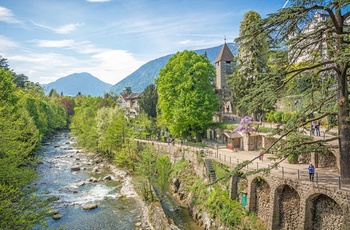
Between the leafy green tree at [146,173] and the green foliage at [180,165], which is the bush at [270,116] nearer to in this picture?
the green foliage at [180,165]

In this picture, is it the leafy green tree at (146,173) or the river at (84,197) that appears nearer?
the river at (84,197)

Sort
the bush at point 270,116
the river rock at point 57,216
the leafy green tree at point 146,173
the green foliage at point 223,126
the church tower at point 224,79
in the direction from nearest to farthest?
1. the river rock at point 57,216
2. the leafy green tree at point 146,173
3. the bush at point 270,116
4. the green foliage at point 223,126
5. the church tower at point 224,79

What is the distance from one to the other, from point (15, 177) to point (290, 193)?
1668 cm

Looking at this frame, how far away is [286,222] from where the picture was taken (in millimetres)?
17281

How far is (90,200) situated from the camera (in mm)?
27234

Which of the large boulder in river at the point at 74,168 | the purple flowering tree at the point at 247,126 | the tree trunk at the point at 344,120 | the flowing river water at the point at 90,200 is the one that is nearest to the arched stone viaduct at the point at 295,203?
the tree trunk at the point at 344,120

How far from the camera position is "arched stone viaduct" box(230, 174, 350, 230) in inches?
573

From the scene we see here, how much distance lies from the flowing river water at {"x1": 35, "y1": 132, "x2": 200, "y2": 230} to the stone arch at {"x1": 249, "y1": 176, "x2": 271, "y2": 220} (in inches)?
212

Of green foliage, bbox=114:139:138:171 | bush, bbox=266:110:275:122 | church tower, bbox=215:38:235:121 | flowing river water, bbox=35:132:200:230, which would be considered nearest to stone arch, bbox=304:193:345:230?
flowing river water, bbox=35:132:200:230

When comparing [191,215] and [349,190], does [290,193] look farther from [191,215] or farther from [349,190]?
[191,215]

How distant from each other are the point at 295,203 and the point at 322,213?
5.58ft

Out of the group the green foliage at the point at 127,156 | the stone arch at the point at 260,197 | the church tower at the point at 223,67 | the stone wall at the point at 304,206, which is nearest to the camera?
the stone wall at the point at 304,206

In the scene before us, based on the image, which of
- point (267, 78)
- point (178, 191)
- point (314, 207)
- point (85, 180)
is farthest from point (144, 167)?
point (267, 78)

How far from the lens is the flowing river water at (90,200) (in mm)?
22297
